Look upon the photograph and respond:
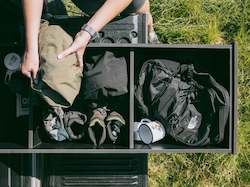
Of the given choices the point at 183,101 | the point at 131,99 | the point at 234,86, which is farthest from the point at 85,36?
the point at 234,86

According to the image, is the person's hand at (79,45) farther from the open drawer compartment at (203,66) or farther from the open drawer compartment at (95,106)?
the open drawer compartment at (203,66)

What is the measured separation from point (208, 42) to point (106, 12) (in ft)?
3.43

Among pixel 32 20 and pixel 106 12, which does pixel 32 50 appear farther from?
pixel 106 12

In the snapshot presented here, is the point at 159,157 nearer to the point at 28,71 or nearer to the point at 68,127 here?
the point at 68,127

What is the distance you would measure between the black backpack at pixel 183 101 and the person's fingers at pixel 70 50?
28 cm

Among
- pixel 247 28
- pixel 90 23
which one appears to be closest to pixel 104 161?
pixel 90 23

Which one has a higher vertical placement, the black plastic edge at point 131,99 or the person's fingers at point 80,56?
the person's fingers at point 80,56

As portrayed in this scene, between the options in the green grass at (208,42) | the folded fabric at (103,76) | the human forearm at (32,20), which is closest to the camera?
the human forearm at (32,20)

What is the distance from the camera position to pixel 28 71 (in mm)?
1583

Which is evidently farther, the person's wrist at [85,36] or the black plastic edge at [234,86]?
the black plastic edge at [234,86]

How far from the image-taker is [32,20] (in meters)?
1.57

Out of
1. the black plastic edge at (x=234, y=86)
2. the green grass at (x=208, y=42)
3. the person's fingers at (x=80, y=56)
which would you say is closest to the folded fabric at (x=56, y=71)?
the person's fingers at (x=80, y=56)

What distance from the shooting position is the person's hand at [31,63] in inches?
62.0

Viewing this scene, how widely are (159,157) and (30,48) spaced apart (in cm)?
112
